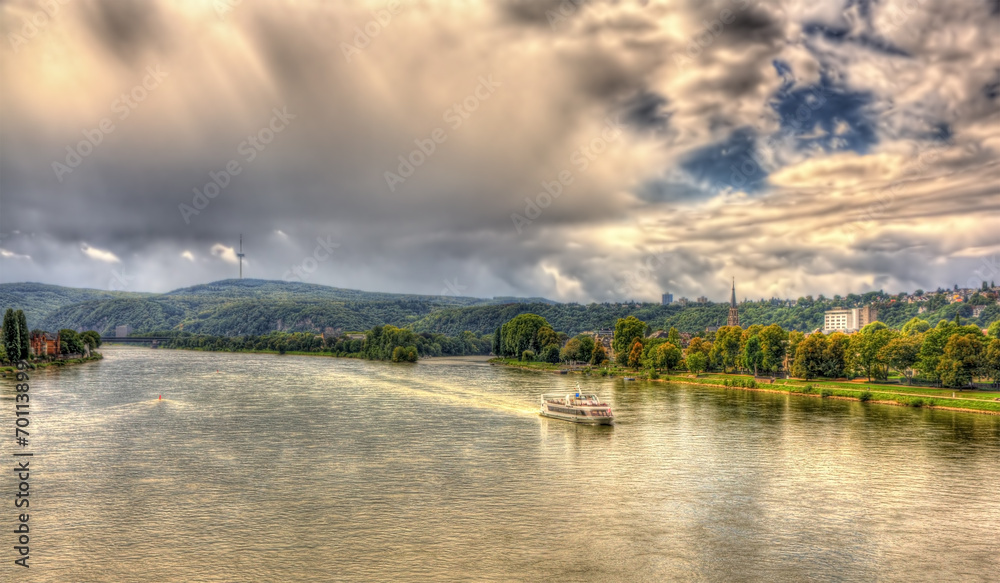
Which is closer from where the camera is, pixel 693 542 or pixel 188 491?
pixel 693 542

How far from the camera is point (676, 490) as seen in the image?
43.8 metres

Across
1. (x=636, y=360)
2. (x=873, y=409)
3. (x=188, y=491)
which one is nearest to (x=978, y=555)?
(x=188, y=491)

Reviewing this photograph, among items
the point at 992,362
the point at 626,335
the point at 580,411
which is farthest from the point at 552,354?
the point at 992,362

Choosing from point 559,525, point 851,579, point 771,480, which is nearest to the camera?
point 851,579

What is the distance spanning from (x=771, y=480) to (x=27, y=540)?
147 ft

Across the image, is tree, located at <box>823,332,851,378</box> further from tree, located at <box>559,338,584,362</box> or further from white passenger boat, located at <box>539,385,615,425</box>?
tree, located at <box>559,338,584,362</box>

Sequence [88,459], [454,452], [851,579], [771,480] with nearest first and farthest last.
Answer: [851,579], [771,480], [88,459], [454,452]

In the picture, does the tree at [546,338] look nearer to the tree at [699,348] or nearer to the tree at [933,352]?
the tree at [699,348]

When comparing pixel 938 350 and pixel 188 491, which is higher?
pixel 938 350

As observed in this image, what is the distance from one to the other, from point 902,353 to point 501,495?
274ft

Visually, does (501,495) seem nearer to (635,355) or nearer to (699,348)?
(699,348)

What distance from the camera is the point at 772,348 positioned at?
120 m

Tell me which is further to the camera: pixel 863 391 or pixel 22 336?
pixel 22 336

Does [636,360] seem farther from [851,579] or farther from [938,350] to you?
[851,579]
